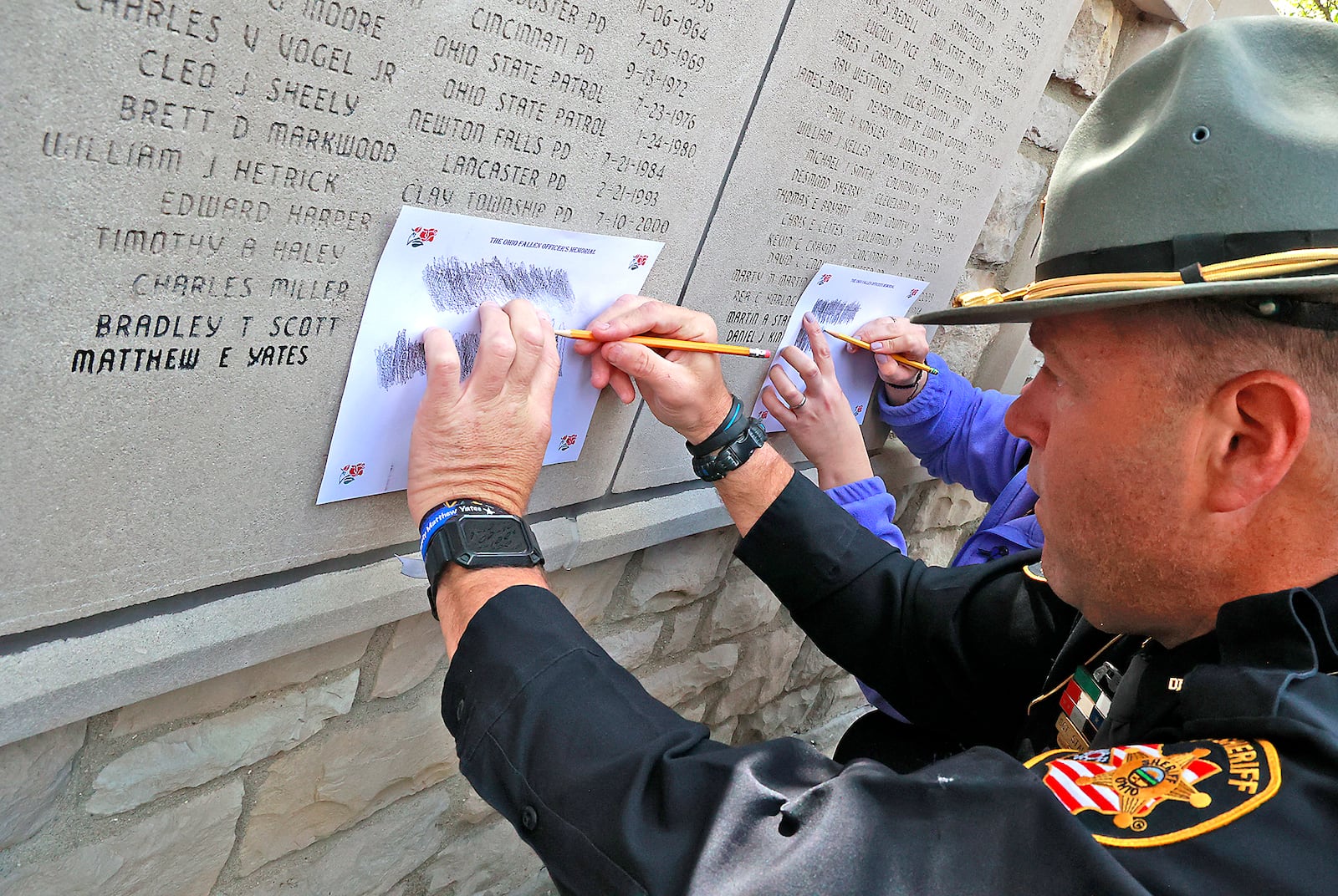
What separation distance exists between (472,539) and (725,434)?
1.80 feet

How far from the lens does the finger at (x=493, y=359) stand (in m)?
1.09

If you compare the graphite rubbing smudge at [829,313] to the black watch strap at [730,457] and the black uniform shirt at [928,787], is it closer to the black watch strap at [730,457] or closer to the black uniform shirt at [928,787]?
the black watch strap at [730,457]

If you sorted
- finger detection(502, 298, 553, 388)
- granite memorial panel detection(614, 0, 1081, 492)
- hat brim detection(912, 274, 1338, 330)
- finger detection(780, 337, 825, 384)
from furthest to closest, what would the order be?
1. finger detection(780, 337, 825, 384)
2. granite memorial panel detection(614, 0, 1081, 492)
3. finger detection(502, 298, 553, 388)
4. hat brim detection(912, 274, 1338, 330)

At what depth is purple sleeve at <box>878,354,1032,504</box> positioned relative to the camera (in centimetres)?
209

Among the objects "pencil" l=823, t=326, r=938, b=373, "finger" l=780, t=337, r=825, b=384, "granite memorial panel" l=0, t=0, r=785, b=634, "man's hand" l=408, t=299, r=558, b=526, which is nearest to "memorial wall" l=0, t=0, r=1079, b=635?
"granite memorial panel" l=0, t=0, r=785, b=634

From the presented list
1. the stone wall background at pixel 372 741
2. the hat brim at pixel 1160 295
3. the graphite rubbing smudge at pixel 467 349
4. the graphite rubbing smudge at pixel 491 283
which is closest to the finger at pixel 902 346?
the stone wall background at pixel 372 741

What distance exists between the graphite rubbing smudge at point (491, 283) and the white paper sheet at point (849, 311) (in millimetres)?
690

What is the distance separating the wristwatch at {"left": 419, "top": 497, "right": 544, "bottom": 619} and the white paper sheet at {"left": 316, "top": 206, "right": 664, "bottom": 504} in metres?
0.13

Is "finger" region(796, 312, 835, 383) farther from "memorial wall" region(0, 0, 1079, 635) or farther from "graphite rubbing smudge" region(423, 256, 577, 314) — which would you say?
"graphite rubbing smudge" region(423, 256, 577, 314)

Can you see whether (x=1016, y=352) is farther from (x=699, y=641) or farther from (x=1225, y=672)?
(x=1225, y=672)

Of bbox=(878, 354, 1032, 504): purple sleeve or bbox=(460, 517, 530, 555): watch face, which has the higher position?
bbox=(878, 354, 1032, 504): purple sleeve

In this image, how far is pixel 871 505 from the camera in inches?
71.9

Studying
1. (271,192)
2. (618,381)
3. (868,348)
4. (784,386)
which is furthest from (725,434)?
(271,192)

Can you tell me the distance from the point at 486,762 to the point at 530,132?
0.71 m
